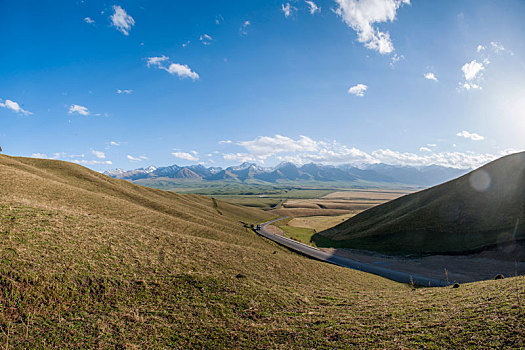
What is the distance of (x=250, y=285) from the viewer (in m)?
20.0

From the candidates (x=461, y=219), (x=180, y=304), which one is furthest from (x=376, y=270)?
(x=180, y=304)

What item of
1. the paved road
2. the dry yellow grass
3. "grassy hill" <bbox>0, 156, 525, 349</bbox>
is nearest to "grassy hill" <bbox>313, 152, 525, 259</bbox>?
the paved road

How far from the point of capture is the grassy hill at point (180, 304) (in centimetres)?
1116

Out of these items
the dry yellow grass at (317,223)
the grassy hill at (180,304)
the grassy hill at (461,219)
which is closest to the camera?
the grassy hill at (180,304)

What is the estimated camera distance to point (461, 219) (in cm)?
5697

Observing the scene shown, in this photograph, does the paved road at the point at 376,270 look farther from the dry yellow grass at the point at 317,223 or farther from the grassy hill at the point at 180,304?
the dry yellow grass at the point at 317,223

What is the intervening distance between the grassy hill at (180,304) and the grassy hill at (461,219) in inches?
1671

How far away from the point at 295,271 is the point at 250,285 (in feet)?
35.3

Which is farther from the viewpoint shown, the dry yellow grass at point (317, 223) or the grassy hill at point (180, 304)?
the dry yellow grass at point (317, 223)

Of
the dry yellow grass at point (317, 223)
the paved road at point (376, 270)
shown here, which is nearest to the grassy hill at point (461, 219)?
the paved road at point (376, 270)

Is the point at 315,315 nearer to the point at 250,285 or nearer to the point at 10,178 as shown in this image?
the point at 250,285

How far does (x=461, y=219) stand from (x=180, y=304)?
71.8 metres

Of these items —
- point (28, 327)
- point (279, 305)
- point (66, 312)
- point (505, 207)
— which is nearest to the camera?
point (28, 327)

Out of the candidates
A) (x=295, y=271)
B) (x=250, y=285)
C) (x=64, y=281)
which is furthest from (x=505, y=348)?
(x=64, y=281)
